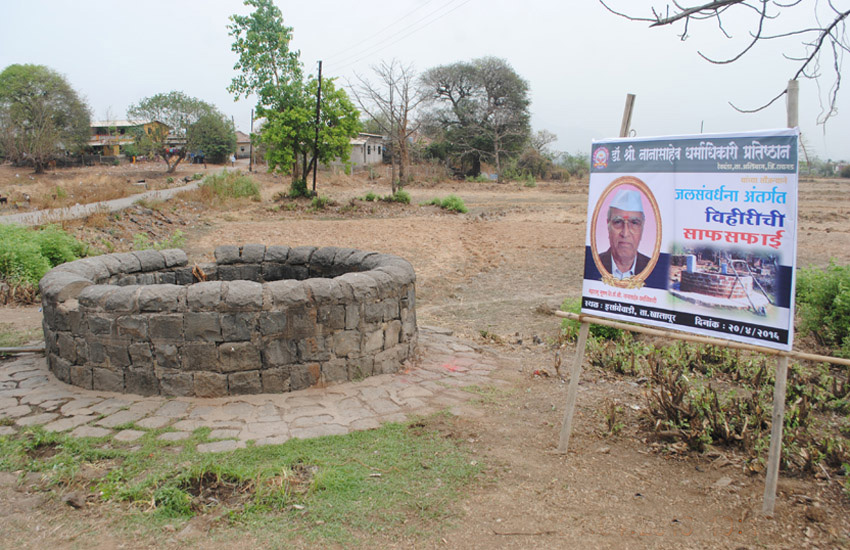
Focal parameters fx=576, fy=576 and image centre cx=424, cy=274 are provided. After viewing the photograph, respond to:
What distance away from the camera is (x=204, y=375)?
487 centimetres

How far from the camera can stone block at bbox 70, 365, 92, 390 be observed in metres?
5.06

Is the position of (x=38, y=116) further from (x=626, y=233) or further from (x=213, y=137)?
(x=626, y=233)

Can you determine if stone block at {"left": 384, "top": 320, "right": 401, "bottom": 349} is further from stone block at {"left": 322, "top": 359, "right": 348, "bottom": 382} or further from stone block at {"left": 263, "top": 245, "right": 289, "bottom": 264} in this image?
stone block at {"left": 263, "top": 245, "right": 289, "bottom": 264}

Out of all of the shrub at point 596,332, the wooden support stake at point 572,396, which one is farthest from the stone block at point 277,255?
the wooden support stake at point 572,396

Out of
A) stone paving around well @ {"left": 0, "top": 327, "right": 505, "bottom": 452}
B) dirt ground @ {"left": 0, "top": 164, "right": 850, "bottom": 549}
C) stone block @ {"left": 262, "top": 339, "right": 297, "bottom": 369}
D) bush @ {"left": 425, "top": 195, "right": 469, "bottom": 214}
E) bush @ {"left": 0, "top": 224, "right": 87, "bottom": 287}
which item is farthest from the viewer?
bush @ {"left": 425, "top": 195, "right": 469, "bottom": 214}

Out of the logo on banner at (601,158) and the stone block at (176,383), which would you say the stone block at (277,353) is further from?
the logo on banner at (601,158)

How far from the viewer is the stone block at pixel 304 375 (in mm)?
5023

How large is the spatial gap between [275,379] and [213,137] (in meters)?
49.3

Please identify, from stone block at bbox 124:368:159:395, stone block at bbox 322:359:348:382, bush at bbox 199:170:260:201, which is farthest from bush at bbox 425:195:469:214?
stone block at bbox 124:368:159:395

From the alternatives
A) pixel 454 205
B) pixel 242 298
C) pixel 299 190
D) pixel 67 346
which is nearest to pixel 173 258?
pixel 67 346

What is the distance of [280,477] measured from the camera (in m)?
3.54

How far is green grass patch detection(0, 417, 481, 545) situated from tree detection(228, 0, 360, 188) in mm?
20245

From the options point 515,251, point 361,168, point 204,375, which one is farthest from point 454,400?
point 361,168

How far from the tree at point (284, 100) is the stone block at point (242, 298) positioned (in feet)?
62.7
